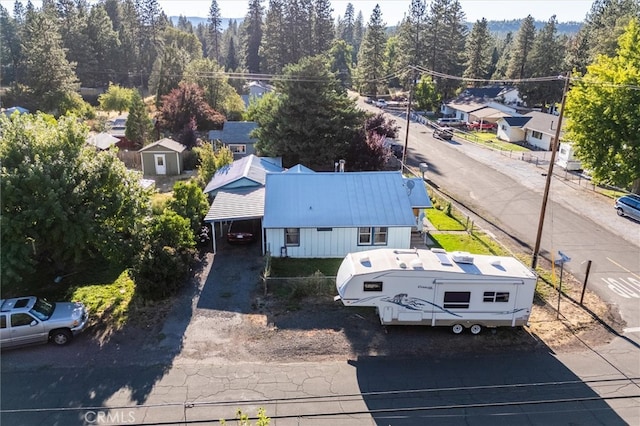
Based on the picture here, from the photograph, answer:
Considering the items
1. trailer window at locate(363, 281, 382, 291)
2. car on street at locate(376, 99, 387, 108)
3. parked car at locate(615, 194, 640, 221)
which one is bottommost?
parked car at locate(615, 194, 640, 221)

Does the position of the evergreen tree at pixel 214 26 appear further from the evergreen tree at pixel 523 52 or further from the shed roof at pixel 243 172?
the shed roof at pixel 243 172

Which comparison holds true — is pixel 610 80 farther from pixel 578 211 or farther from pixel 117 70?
pixel 117 70

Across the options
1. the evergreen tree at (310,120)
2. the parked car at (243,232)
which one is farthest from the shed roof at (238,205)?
the evergreen tree at (310,120)

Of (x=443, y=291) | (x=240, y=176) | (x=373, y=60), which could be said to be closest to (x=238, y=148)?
(x=240, y=176)

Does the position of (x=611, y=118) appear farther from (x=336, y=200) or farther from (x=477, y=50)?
(x=477, y=50)

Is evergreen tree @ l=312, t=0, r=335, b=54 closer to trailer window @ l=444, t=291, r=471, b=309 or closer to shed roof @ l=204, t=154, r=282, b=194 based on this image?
shed roof @ l=204, t=154, r=282, b=194

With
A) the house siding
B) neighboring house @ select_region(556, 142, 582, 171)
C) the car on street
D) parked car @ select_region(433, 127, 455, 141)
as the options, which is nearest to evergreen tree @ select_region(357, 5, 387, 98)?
the car on street
